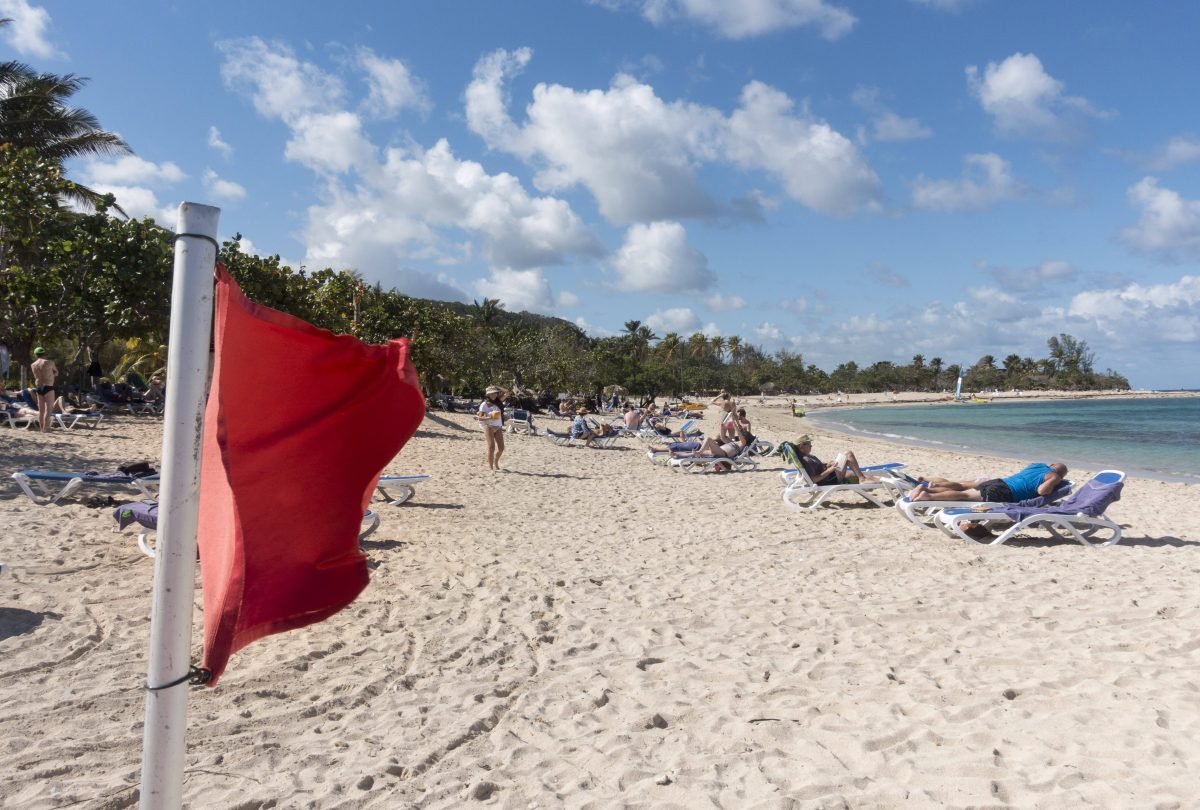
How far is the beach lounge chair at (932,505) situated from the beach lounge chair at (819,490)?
0.59 metres

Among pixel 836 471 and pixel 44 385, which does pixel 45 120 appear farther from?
pixel 836 471

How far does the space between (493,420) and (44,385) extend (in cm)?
736

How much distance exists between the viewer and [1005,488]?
745 cm

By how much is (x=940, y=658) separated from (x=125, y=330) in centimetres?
1915

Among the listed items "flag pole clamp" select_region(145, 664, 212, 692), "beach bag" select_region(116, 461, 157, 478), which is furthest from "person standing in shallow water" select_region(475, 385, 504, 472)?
"flag pole clamp" select_region(145, 664, 212, 692)

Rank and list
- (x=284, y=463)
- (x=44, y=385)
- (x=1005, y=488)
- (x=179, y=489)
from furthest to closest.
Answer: (x=44, y=385)
(x=1005, y=488)
(x=284, y=463)
(x=179, y=489)

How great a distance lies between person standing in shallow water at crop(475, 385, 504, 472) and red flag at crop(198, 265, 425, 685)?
958 centimetres

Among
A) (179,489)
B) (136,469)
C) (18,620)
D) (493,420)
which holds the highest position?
(179,489)

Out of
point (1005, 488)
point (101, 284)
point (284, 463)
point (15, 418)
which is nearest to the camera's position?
point (284, 463)

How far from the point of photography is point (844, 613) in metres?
4.84

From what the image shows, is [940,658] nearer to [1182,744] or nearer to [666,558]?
[1182,744]

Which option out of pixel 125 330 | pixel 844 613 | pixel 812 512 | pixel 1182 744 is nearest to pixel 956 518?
pixel 812 512

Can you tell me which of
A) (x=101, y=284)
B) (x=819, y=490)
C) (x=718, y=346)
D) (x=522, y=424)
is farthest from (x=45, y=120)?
(x=718, y=346)

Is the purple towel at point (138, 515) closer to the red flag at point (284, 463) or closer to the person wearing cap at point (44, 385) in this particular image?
the red flag at point (284, 463)
